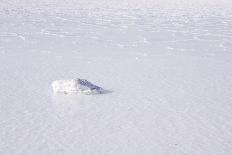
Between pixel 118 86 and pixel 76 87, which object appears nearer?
pixel 76 87

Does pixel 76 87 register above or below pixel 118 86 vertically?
above

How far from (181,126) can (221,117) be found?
26.8 inches

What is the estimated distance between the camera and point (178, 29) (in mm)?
14883

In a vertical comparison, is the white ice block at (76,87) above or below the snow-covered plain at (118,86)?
above

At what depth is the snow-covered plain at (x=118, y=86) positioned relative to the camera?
6.21m

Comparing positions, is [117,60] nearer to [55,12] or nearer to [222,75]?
[222,75]

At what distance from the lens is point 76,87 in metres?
7.88

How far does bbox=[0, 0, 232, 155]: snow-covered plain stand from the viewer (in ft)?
20.4

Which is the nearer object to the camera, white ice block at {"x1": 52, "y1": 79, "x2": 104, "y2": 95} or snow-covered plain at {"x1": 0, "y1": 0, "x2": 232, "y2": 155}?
snow-covered plain at {"x1": 0, "y1": 0, "x2": 232, "y2": 155}

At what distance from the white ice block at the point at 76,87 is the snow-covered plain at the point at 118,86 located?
137 millimetres

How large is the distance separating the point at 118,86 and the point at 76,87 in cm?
81

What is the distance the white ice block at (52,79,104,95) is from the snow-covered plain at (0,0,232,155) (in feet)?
0.45

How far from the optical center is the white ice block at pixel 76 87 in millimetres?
7883

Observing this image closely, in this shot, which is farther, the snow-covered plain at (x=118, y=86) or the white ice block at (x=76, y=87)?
the white ice block at (x=76, y=87)
